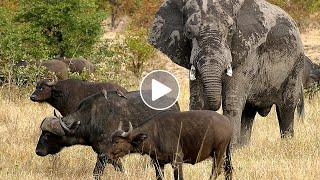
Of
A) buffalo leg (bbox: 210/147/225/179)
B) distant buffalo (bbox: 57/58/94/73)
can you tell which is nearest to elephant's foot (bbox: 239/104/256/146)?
buffalo leg (bbox: 210/147/225/179)

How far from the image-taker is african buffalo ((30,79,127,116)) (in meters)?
10.6

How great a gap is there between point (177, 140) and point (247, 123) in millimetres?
4523

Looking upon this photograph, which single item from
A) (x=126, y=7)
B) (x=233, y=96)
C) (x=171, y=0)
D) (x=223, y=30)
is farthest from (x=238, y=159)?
(x=126, y=7)

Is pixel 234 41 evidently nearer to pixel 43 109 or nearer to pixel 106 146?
pixel 106 146

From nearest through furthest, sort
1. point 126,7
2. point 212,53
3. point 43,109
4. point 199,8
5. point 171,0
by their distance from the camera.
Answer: point 212,53
point 199,8
point 171,0
point 43,109
point 126,7

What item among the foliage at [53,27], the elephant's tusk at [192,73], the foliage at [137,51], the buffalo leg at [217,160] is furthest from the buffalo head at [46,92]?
the foliage at [137,51]

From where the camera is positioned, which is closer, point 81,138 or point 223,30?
point 81,138

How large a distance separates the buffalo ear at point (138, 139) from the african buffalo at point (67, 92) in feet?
10.8

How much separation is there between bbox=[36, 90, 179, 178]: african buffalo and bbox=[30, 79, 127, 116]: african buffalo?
5.35ft

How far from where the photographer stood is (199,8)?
9.44 meters

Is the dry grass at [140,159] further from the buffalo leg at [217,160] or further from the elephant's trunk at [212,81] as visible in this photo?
the elephant's trunk at [212,81]

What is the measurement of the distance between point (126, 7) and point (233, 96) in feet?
134

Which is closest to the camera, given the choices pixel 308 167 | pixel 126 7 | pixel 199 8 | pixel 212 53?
pixel 308 167

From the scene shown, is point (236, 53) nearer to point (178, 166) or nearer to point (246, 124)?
point (246, 124)
